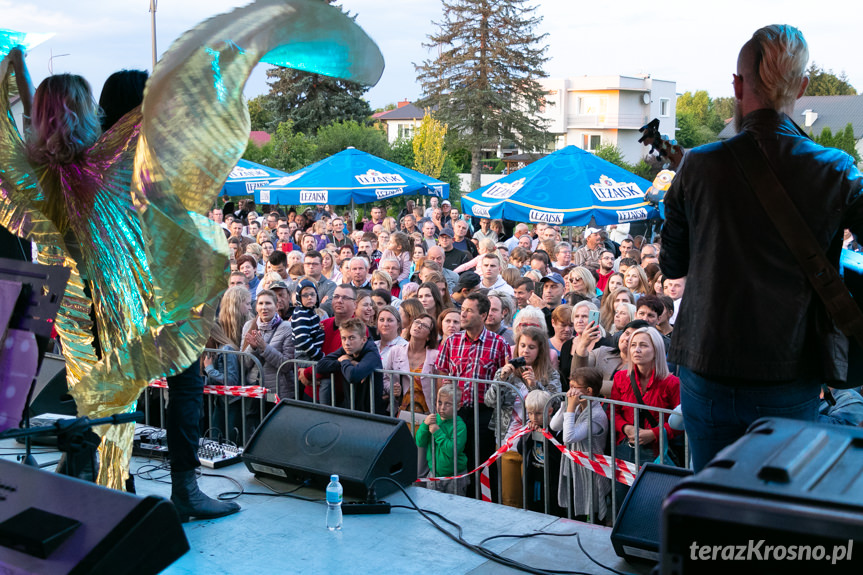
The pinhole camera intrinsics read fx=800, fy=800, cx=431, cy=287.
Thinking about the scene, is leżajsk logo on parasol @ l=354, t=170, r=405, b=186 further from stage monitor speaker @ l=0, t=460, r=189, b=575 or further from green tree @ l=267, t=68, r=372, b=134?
green tree @ l=267, t=68, r=372, b=134

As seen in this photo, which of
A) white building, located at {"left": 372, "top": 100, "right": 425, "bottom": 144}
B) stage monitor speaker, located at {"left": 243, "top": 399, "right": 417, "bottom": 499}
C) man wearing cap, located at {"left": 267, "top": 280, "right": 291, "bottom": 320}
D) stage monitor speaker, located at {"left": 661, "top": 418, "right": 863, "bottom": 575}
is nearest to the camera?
stage monitor speaker, located at {"left": 661, "top": 418, "right": 863, "bottom": 575}

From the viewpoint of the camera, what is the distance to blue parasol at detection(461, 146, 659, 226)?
980cm

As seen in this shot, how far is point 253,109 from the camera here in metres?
54.9

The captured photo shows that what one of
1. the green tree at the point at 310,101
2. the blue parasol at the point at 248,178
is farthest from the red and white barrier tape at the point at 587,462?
Answer: the green tree at the point at 310,101

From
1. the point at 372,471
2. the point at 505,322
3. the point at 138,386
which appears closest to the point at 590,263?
the point at 505,322

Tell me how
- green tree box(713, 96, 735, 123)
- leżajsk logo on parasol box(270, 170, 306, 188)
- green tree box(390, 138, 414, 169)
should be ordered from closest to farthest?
leżajsk logo on parasol box(270, 170, 306, 188) < green tree box(390, 138, 414, 169) < green tree box(713, 96, 735, 123)

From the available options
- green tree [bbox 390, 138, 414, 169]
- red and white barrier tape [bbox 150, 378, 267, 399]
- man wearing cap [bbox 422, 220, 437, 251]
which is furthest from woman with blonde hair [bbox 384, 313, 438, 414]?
green tree [bbox 390, 138, 414, 169]

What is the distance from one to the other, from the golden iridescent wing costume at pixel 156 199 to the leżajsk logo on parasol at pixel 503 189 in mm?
7595

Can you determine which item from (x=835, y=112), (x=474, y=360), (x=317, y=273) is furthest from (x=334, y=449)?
(x=835, y=112)

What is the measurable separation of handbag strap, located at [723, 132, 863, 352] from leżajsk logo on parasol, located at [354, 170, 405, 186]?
11.4 metres

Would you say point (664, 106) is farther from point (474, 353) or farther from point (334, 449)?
point (334, 449)

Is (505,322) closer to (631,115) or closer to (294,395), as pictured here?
(294,395)

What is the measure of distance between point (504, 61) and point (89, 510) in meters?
54.3

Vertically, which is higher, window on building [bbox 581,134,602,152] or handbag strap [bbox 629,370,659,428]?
window on building [bbox 581,134,602,152]
